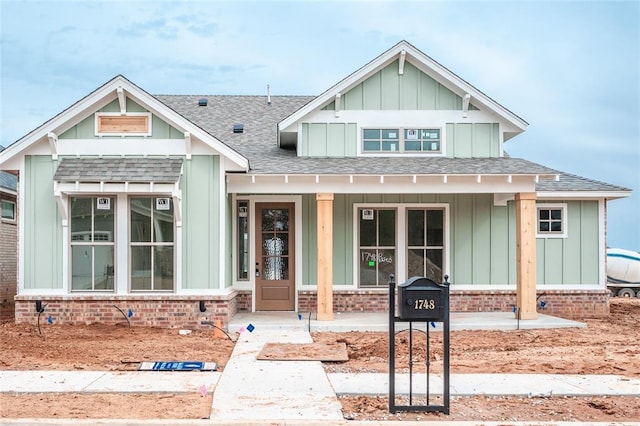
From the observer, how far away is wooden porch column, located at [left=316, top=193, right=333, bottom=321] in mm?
12734

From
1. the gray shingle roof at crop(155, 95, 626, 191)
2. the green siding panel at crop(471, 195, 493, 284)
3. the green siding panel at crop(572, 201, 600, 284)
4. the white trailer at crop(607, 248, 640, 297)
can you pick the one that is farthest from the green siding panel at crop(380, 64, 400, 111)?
the white trailer at crop(607, 248, 640, 297)

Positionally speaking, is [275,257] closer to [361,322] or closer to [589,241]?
[361,322]

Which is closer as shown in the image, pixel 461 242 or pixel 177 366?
pixel 177 366

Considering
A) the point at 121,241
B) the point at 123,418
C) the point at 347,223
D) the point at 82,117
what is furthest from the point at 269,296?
the point at 123,418

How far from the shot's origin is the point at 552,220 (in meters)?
15.5

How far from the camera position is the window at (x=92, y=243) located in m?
12.4

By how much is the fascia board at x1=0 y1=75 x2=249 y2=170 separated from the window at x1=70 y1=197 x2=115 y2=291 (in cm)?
148

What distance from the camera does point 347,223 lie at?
14531 mm

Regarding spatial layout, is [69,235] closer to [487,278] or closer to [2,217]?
[2,217]

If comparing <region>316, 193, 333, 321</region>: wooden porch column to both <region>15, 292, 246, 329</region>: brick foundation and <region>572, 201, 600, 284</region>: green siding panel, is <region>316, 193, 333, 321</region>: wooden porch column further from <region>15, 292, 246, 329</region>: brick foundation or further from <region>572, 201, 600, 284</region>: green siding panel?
<region>572, 201, 600, 284</region>: green siding panel

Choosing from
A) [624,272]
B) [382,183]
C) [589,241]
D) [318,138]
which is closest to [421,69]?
[318,138]

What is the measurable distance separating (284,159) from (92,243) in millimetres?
4615

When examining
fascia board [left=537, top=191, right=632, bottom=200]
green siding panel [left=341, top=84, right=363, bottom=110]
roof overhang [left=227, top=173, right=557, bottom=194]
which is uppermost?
green siding panel [left=341, top=84, right=363, bottom=110]

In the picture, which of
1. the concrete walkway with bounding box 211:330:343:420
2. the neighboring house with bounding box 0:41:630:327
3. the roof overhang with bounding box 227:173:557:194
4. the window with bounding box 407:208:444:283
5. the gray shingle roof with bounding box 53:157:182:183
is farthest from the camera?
the window with bounding box 407:208:444:283
